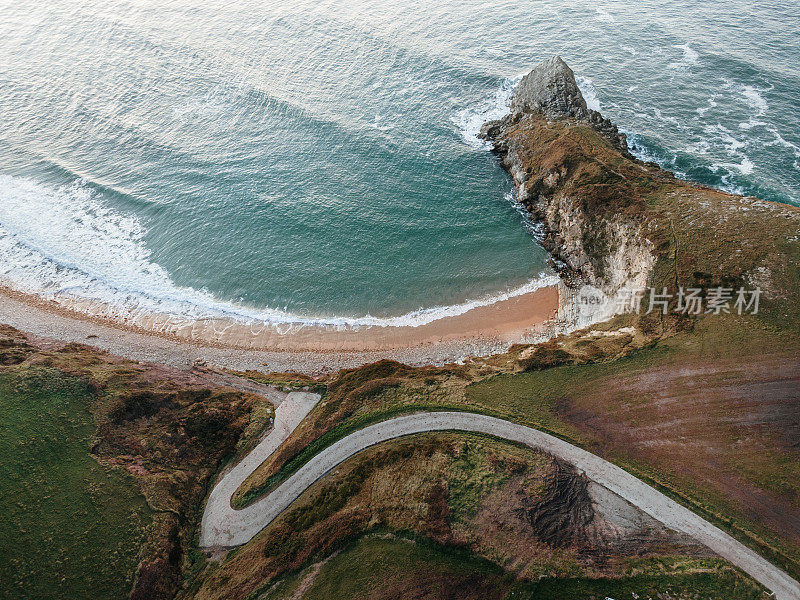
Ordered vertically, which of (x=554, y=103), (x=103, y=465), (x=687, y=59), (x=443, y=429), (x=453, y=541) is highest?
(x=687, y=59)

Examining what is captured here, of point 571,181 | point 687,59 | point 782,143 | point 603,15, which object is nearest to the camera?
point 571,181

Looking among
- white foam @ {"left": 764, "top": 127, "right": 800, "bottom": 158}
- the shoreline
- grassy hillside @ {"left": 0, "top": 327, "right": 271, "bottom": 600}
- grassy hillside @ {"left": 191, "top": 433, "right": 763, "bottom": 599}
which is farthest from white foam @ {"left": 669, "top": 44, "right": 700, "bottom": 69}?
grassy hillside @ {"left": 0, "top": 327, "right": 271, "bottom": 600}

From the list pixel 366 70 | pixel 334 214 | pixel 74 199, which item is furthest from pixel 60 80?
pixel 334 214

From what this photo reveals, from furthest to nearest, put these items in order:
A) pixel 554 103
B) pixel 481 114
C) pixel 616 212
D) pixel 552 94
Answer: pixel 481 114, pixel 552 94, pixel 554 103, pixel 616 212

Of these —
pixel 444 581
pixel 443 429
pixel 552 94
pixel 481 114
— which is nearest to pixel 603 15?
pixel 552 94

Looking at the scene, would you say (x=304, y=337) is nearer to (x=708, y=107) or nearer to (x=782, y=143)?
(x=782, y=143)

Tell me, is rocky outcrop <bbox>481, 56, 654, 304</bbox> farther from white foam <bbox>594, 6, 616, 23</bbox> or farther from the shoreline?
white foam <bbox>594, 6, 616, 23</bbox>

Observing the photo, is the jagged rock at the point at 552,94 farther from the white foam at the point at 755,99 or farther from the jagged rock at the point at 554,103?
the white foam at the point at 755,99

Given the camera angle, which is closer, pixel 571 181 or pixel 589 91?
pixel 571 181
